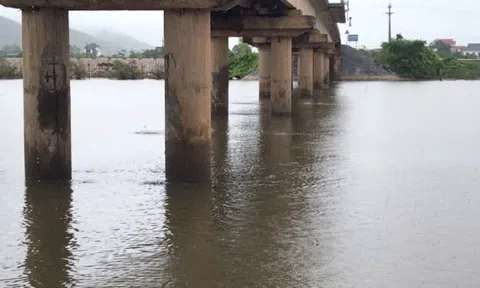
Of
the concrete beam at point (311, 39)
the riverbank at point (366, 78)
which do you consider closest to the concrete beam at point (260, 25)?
the concrete beam at point (311, 39)

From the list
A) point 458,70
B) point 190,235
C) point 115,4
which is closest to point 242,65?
point 458,70

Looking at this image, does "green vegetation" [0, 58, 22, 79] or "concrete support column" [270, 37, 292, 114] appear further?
"green vegetation" [0, 58, 22, 79]

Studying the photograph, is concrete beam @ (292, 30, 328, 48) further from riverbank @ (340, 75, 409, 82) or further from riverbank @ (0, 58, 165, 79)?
riverbank @ (0, 58, 165, 79)

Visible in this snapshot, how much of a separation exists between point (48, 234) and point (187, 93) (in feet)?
14.2

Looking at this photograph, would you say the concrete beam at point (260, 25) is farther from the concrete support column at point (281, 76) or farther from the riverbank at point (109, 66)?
the riverbank at point (109, 66)

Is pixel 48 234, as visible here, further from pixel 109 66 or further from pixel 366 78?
pixel 109 66

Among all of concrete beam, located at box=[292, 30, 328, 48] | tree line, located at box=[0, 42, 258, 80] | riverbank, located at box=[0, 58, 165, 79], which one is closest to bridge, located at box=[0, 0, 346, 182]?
concrete beam, located at box=[292, 30, 328, 48]

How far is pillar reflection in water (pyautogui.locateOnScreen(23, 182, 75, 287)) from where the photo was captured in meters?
9.13

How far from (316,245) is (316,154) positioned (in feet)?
30.1

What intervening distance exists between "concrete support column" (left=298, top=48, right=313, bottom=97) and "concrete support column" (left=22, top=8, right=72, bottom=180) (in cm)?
3437

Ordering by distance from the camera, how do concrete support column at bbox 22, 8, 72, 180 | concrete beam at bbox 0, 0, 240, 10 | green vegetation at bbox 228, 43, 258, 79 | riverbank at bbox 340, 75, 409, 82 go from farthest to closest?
green vegetation at bbox 228, 43, 258, 79
riverbank at bbox 340, 75, 409, 82
concrete support column at bbox 22, 8, 72, 180
concrete beam at bbox 0, 0, 240, 10

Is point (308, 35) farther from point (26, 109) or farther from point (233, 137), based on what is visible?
point (26, 109)

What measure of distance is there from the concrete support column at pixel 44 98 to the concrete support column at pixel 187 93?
6.30ft

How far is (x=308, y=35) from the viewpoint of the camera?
46.2 metres
